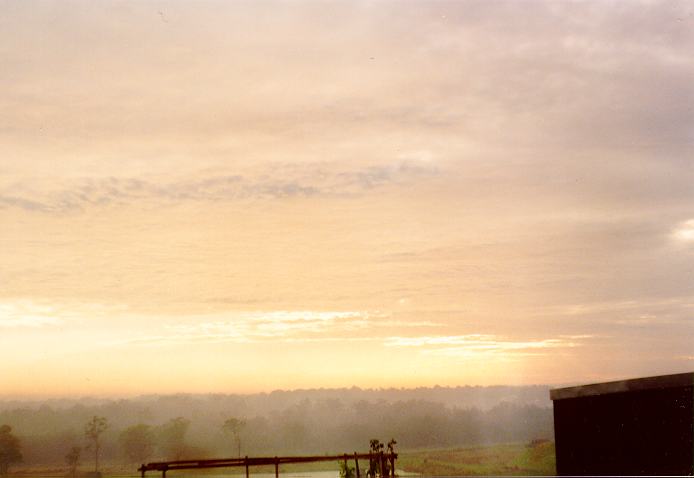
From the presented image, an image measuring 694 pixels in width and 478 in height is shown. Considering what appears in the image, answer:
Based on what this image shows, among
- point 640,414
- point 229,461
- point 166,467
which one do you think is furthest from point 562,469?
point 166,467

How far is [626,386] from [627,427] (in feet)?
3.20

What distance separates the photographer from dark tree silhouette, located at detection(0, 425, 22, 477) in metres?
158

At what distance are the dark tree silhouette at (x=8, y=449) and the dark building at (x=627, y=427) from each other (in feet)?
553

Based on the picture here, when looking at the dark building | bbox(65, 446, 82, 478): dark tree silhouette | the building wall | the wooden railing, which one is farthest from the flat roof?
bbox(65, 446, 82, 478): dark tree silhouette

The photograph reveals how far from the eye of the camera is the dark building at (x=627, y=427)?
1536 cm

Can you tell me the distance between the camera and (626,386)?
16484 mm

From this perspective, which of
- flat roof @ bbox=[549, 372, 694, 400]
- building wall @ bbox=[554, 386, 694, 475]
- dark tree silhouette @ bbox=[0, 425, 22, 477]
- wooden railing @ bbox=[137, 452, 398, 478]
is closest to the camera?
building wall @ bbox=[554, 386, 694, 475]

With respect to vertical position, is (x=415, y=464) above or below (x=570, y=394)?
below

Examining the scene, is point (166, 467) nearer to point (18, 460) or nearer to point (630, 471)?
point (630, 471)

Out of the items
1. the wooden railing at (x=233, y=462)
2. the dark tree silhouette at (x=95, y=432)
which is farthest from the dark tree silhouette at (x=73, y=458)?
the wooden railing at (x=233, y=462)

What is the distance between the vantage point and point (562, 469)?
59.5 feet

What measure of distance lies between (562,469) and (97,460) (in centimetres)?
17327

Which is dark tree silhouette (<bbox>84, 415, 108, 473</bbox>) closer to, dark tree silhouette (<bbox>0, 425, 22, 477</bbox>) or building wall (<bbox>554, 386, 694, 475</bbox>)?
dark tree silhouette (<bbox>0, 425, 22, 477</bbox>)

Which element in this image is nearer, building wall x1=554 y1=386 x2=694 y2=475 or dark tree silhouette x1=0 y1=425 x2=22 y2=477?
building wall x1=554 y1=386 x2=694 y2=475
